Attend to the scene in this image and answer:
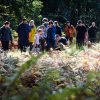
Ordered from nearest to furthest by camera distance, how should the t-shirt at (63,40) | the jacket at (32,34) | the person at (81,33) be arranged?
the jacket at (32,34) < the t-shirt at (63,40) < the person at (81,33)

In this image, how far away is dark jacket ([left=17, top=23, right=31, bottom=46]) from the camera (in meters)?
19.7

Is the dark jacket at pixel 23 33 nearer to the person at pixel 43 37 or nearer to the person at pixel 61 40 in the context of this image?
the person at pixel 43 37

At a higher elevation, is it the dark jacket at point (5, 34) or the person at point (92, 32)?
the dark jacket at point (5, 34)

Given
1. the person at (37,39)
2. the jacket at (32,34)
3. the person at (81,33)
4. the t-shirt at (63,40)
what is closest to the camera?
the person at (37,39)

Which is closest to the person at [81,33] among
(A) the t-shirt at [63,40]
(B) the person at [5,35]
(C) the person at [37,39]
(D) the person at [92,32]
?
(D) the person at [92,32]

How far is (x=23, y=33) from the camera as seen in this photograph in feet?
65.0

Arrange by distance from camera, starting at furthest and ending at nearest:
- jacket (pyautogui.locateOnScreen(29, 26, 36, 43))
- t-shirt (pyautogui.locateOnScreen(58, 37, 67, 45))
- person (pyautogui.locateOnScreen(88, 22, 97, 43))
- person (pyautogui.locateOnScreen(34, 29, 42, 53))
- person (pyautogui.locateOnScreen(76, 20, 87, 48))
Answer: person (pyautogui.locateOnScreen(88, 22, 97, 43))
person (pyautogui.locateOnScreen(76, 20, 87, 48))
t-shirt (pyautogui.locateOnScreen(58, 37, 67, 45))
jacket (pyautogui.locateOnScreen(29, 26, 36, 43))
person (pyautogui.locateOnScreen(34, 29, 42, 53))

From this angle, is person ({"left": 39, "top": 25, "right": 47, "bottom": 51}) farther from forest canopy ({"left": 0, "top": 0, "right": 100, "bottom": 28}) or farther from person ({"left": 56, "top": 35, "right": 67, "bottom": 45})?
forest canopy ({"left": 0, "top": 0, "right": 100, "bottom": 28})

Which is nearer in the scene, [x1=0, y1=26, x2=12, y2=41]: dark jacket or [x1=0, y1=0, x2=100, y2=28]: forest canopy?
[x1=0, y1=26, x2=12, y2=41]: dark jacket

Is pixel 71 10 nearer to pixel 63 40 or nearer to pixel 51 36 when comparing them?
pixel 63 40

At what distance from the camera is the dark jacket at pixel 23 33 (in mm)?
19727

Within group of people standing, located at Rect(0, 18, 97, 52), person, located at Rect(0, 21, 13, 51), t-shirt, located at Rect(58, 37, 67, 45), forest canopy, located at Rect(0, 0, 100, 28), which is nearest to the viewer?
person, located at Rect(0, 21, 13, 51)

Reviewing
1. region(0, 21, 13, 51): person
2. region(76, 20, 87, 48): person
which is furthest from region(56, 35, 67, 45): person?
region(76, 20, 87, 48): person

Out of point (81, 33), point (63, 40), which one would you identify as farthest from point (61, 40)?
point (81, 33)
